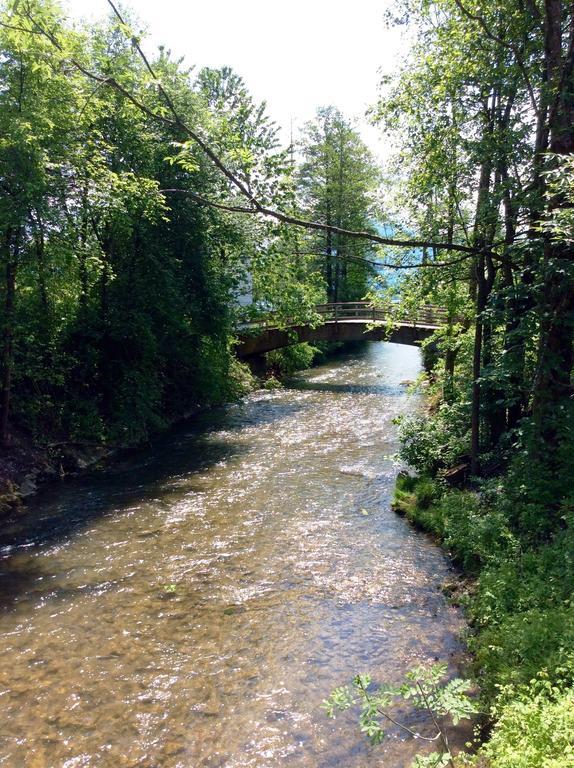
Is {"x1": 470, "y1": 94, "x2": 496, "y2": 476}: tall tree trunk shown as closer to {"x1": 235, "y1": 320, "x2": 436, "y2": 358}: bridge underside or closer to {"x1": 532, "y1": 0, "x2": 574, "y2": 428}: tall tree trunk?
{"x1": 532, "y1": 0, "x2": 574, "y2": 428}: tall tree trunk

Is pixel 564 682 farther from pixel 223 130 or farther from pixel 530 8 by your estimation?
pixel 530 8

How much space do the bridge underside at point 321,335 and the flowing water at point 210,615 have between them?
1269 cm

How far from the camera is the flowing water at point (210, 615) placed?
4828 mm

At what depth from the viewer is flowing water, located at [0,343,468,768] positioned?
483cm

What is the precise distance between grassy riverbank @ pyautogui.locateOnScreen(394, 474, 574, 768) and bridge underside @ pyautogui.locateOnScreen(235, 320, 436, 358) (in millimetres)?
16512

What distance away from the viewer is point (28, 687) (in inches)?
218

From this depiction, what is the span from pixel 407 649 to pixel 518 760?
2.75 metres

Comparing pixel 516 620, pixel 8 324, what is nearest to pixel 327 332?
pixel 8 324

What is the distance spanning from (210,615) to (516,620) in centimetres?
380

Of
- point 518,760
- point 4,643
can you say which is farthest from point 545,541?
point 4,643

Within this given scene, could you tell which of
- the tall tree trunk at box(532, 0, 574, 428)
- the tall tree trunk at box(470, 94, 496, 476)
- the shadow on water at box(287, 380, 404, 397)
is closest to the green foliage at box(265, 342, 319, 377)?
the shadow on water at box(287, 380, 404, 397)

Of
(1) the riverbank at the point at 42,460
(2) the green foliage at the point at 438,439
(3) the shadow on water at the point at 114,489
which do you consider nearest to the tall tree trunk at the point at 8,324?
(1) the riverbank at the point at 42,460

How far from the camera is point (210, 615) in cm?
682

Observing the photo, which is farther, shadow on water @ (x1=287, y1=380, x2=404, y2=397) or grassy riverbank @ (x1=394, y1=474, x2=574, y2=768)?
shadow on water @ (x1=287, y1=380, x2=404, y2=397)
